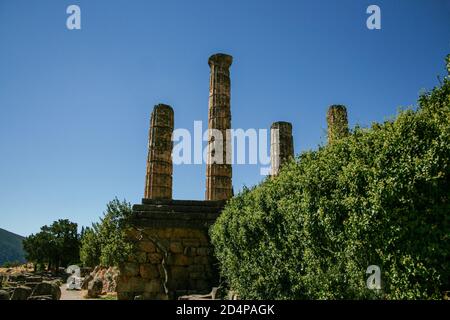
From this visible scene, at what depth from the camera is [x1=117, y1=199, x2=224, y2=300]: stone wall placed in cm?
1251

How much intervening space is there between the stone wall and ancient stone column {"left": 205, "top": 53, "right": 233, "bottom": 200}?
202 cm

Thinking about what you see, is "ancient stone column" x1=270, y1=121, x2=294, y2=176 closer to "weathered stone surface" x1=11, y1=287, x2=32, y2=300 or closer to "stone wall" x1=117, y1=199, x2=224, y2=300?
"stone wall" x1=117, y1=199, x2=224, y2=300

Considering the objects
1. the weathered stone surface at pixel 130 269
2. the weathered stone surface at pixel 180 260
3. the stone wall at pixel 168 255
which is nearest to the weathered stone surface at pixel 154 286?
the stone wall at pixel 168 255

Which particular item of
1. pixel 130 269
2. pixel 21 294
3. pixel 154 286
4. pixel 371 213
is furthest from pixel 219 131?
pixel 371 213

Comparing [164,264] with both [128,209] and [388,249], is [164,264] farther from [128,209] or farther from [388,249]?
[388,249]

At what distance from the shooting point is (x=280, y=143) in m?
15.7

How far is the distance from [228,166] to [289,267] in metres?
8.90

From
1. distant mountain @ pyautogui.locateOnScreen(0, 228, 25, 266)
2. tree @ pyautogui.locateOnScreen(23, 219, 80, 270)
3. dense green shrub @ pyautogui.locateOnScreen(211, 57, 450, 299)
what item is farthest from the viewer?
distant mountain @ pyautogui.locateOnScreen(0, 228, 25, 266)

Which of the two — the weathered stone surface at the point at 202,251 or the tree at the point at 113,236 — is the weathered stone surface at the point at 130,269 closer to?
the tree at the point at 113,236

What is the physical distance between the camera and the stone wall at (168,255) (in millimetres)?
12508

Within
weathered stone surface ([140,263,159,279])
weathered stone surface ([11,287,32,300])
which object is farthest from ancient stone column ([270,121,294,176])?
weathered stone surface ([11,287,32,300])

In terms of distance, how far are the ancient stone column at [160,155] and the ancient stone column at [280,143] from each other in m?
4.42

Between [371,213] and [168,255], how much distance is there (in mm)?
9297

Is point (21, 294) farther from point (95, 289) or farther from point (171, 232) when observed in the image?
point (171, 232)
